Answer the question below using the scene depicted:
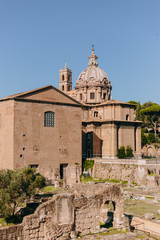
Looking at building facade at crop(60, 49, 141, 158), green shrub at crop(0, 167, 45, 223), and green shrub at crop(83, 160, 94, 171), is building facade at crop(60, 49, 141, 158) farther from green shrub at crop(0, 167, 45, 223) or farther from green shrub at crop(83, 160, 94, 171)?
green shrub at crop(0, 167, 45, 223)

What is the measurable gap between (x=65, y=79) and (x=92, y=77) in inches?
855

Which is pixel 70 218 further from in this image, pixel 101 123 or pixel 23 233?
pixel 101 123

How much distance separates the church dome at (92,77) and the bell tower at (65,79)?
1834 centimetres

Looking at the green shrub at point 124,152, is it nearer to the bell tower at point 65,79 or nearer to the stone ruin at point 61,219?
the stone ruin at point 61,219

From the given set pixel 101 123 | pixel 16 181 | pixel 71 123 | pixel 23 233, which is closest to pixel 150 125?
pixel 101 123

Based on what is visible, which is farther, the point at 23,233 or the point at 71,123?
the point at 71,123

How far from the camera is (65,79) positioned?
236 feet

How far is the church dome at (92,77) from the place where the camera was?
5081cm

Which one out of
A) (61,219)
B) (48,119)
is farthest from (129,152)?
(61,219)

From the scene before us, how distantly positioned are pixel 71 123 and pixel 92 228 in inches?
915

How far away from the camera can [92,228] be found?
14484 mm

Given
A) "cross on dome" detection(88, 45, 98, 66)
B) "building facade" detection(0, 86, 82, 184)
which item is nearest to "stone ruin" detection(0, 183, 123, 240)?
"building facade" detection(0, 86, 82, 184)

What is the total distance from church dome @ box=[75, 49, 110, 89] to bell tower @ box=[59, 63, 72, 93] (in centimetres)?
1834

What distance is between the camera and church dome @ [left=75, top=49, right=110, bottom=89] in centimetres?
5081
